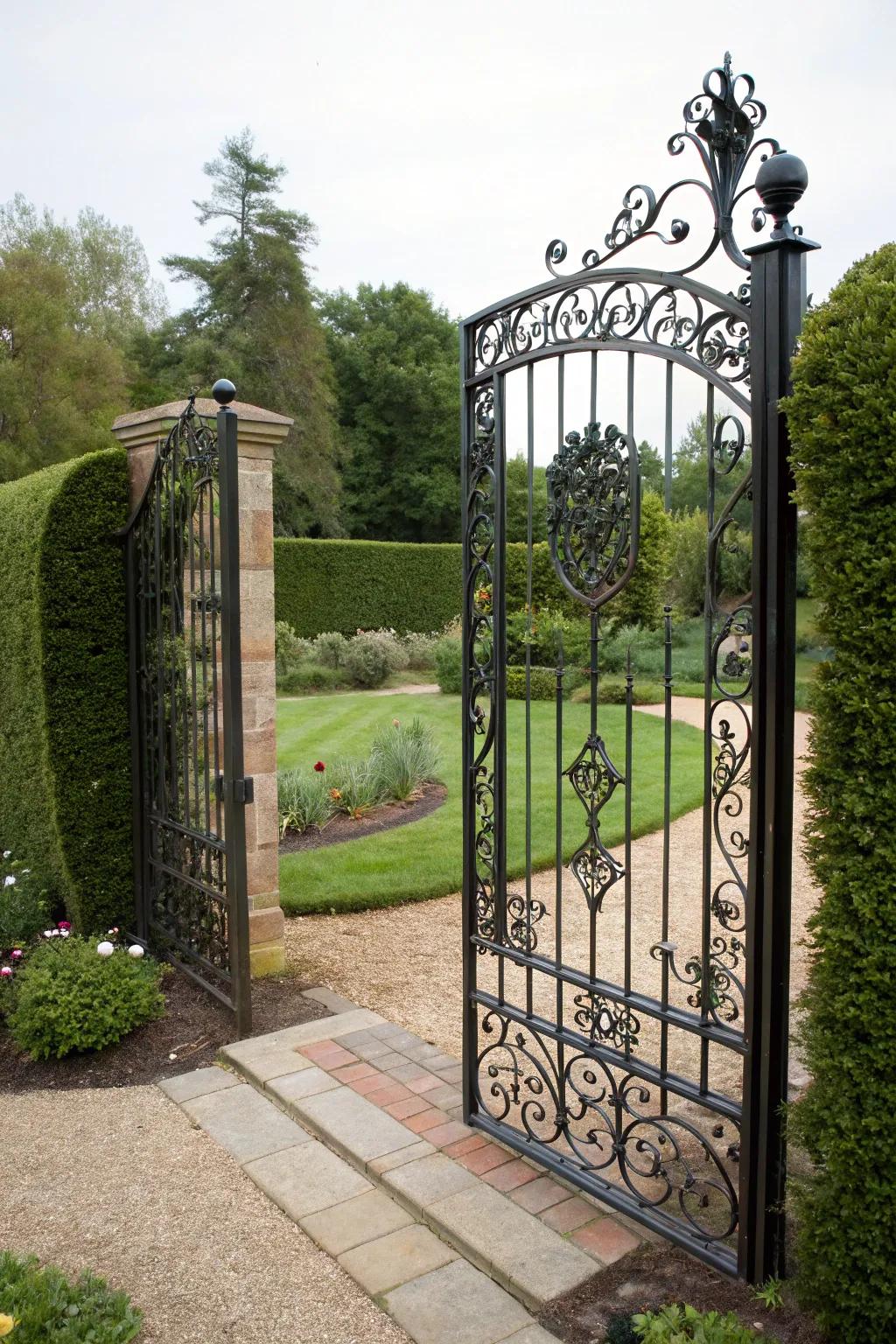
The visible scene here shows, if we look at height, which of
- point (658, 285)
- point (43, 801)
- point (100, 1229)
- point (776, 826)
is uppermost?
point (658, 285)

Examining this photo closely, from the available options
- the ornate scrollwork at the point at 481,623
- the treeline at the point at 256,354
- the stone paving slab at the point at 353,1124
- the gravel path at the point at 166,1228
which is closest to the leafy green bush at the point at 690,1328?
the gravel path at the point at 166,1228

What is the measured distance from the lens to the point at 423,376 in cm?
3102

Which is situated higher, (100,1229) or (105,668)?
(105,668)

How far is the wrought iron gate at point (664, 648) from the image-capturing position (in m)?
2.18

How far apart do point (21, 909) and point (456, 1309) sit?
126 inches

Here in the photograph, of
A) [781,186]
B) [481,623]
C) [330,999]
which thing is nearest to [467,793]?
[481,623]

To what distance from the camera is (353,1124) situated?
3.20 metres

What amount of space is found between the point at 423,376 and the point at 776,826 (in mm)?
30537

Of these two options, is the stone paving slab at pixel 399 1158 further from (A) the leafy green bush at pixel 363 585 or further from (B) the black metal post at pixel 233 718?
(A) the leafy green bush at pixel 363 585

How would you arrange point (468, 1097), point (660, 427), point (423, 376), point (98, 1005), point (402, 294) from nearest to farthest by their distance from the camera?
point (660, 427), point (468, 1097), point (98, 1005), point (423, 376), point (402, 294)

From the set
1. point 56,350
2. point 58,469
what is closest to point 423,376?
point 56,350

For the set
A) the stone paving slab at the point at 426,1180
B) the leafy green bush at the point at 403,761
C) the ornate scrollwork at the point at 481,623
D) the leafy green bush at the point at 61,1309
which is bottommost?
the stone paving slab at the point at 426,1180

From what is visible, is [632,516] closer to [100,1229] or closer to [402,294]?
[100,1229]

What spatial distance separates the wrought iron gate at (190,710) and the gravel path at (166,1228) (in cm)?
78
